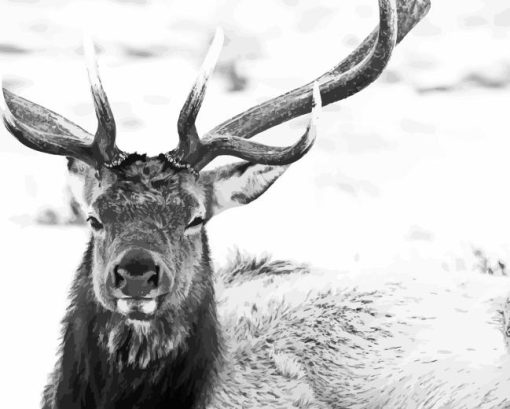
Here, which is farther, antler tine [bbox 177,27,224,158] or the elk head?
antler tine [bbox 177,27,224,158]

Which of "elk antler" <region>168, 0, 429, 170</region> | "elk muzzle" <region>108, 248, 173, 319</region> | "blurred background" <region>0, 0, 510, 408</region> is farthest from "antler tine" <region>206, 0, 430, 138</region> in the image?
"blurred background" <region>0, 0, 510, 408</region>

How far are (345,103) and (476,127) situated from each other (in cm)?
125

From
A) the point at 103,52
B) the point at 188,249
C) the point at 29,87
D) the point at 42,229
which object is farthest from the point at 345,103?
the point at 188,249

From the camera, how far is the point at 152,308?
11.5 feet

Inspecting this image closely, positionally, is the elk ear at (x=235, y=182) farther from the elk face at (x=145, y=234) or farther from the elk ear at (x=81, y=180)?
the elk ear at (x=81, y=180)

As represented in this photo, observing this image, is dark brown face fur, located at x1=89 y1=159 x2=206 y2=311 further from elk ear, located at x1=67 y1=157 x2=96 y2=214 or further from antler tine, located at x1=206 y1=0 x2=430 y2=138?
antler tine, located at x1=206 y1=0 x2=430 y2=138

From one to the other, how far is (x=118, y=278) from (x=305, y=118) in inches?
186

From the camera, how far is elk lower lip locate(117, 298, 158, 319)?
3.45m

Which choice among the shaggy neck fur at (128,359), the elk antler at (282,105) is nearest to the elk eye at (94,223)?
the shaggy neck fur at (128,359)

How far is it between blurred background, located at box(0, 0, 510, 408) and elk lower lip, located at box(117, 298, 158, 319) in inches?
95.3

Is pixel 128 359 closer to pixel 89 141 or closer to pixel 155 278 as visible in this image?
pixel 155 278

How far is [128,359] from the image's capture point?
3.67 meters

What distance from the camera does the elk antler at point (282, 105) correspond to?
3795 mm

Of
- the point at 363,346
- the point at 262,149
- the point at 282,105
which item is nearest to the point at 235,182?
the point at 262,149
